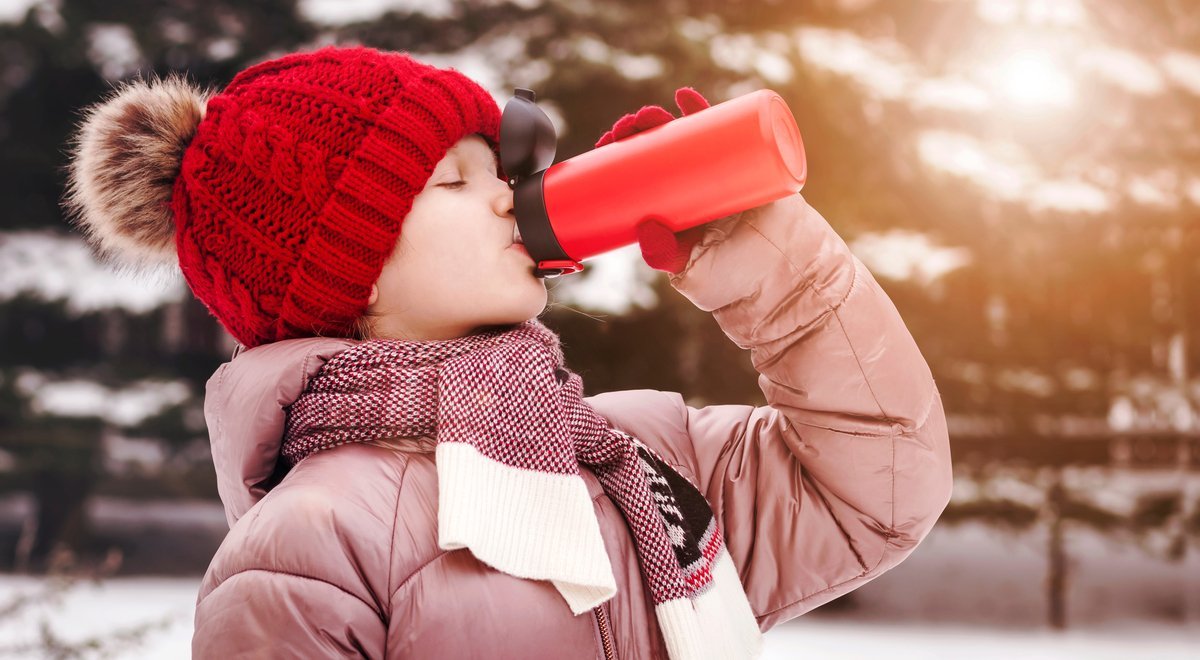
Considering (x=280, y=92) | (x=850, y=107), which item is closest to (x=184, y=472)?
(x=850, y=107)

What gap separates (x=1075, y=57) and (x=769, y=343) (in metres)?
2.94

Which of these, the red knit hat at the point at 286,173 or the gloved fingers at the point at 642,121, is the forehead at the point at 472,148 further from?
the gloved fingers at the point at 642,121

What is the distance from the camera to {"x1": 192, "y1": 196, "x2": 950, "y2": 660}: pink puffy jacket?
69 cm

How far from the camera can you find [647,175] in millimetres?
806

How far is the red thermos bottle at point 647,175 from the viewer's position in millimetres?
769

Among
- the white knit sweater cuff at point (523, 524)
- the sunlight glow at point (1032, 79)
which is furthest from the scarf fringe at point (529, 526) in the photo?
the sunlight glow at point (1032, 79)

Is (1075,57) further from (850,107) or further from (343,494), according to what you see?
(343,494)

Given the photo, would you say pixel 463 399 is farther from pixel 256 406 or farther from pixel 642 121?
pixel 642 121

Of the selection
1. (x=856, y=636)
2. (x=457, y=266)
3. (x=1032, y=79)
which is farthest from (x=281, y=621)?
(x=1032, y=79)

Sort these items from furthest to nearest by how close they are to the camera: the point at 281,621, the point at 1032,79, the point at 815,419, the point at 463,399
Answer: the point at 1032,79 → the point at 815,419 → the point at 463,399 → the point at 281,621

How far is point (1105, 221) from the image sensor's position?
3275 mm

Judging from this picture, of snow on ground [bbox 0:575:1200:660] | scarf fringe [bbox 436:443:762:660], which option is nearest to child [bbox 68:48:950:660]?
scarf fringe [bbox 436:443:762:660]

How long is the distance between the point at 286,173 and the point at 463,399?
Result: 26 centimetres

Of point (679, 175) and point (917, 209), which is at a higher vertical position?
point (917, 209)
